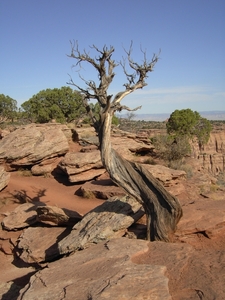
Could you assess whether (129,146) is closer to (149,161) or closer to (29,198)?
(149,161)

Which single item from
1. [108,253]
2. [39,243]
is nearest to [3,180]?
[39,243]

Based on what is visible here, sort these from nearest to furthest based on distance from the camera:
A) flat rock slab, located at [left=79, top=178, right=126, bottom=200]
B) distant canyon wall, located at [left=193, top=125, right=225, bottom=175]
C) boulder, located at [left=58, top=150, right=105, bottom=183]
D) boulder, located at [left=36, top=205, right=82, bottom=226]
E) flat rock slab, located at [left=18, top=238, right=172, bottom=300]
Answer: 1. flat rock slab, located at [left=18, top=238, right=172, bottom=300]
2. boulder, located at [left=36, top=205, right=82, bottom=226]
3. flat rock slab, located at [left=79, top=178, right=126, bottom=200]
4. boulder, located at [left=58, top=150, right=105, bottom=183]
5. distant canyon wall, located at [left=193, top=125, right=225, bottom=175]

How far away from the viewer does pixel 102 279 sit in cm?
445

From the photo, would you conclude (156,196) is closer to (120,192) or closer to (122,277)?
(122,277)

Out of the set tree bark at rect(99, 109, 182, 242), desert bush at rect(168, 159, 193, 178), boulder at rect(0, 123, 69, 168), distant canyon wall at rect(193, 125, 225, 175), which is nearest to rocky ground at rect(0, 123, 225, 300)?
tree bark at rect(99, 109, 182, 242)

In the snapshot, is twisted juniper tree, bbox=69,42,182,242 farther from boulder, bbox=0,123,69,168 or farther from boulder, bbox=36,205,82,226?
boulder, bbox=0,123,69,168

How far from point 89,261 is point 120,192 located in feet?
19.1

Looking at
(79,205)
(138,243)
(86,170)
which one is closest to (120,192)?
(79,205)

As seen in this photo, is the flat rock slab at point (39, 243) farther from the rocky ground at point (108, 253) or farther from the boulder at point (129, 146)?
the boulder at point (129, 146)

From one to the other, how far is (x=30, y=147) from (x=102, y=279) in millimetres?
11499

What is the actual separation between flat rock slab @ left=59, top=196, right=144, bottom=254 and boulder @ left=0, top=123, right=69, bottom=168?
8177 millimetres

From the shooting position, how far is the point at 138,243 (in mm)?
5844

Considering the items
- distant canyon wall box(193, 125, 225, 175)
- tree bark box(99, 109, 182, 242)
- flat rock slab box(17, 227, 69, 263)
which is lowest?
distant canyon wall box(193, 125, 225, 175)

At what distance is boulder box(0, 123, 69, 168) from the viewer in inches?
581
